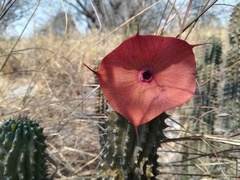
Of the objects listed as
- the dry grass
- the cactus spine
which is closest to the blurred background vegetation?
the dry grass

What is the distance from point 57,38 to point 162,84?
5.01 metres

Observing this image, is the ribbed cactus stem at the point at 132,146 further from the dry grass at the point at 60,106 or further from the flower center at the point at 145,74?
the dry grass at the point at 60,106

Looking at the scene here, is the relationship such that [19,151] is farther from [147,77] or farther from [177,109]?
[177,109]

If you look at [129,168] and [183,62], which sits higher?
[183,62]

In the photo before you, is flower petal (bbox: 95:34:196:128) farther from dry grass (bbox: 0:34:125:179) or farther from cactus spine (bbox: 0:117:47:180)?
dry grass (bbox: 0:34:125:179)

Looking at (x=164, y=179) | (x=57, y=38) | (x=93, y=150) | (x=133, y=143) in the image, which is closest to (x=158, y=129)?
(x=133, y=143)

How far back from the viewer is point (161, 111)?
714 mm

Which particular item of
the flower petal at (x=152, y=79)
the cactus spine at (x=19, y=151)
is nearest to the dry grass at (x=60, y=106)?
the cactus spine at (x=19, y=151)

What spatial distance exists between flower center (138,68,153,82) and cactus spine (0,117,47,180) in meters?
0.27

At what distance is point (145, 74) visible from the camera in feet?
2.39

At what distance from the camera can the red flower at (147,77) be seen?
70 cm

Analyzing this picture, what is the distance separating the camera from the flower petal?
704 mm

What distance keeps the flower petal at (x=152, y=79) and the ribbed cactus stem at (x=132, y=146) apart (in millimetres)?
46

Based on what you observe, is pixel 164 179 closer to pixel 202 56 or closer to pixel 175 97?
pixel 202 56
